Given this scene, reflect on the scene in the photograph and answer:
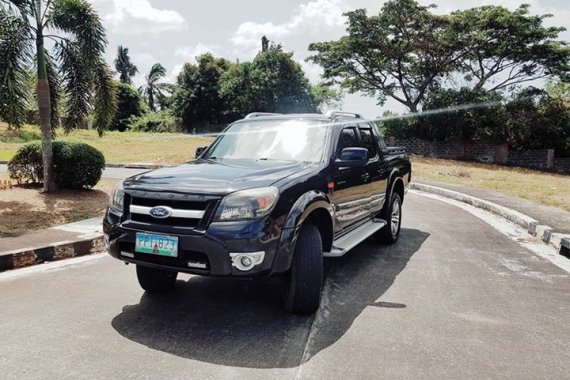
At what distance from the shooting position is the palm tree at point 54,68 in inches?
355

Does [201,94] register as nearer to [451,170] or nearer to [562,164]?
[451,170]

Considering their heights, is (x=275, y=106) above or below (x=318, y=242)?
above

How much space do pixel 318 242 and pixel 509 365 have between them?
1.68 metres

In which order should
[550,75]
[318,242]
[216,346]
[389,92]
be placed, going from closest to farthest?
1. [216,346]
2. [318,242]
3. [550,75]
4. [389,92]

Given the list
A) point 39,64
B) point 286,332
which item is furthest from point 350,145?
point 39,64

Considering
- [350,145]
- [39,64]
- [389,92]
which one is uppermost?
[389,92]

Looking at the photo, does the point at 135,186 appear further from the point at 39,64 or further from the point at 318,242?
the point at 39,64

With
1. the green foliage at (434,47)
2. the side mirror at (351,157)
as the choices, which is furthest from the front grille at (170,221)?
the green foliage at (434,47)

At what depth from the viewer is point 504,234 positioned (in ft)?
26.0

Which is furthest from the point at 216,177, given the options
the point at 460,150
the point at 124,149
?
the point at 460,150

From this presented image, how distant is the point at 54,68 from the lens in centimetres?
1086

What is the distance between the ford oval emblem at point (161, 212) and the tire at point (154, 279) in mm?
973

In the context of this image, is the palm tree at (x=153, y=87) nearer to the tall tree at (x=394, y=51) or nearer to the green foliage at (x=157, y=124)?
the green foliage at (x=157, y=124)

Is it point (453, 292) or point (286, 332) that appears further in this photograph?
point (453, 292)
